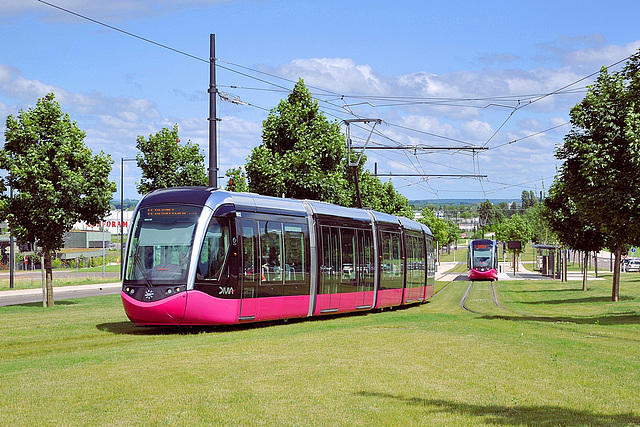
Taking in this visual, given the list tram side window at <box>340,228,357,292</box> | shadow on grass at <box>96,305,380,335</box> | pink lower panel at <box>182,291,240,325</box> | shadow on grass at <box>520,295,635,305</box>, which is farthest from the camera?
shadow on grass at <box>520,295,635,305</box>

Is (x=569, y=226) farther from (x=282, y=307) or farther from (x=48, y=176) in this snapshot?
(x=48, y=176)

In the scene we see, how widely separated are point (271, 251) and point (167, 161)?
17.3m

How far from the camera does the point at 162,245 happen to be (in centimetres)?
1695

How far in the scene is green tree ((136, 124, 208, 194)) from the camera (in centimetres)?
3459

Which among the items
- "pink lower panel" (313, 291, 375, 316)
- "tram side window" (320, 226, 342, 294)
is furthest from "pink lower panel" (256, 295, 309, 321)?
"tram side window" (320, 226, 342, 294)

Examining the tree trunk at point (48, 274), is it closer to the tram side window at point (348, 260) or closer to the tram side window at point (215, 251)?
the tram side window at point (348, 260)

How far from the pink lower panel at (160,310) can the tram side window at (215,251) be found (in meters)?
0.75

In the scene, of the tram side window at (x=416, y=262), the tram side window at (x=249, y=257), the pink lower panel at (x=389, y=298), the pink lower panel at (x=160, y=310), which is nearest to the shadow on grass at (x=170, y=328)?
the pink lower panel at (x=160, y=310)

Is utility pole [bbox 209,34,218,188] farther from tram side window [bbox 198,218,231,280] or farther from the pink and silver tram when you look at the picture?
tram side window [bbox 198,218,231,280]

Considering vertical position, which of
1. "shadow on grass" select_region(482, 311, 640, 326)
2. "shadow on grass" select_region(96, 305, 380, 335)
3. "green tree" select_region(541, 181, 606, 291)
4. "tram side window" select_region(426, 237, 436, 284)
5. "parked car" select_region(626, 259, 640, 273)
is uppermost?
"green tree" select_region(541, 181, 606, 291)

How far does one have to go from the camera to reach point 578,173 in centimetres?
2597

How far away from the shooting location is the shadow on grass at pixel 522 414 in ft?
24.2

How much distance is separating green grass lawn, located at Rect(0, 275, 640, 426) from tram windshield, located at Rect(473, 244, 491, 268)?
150 feet

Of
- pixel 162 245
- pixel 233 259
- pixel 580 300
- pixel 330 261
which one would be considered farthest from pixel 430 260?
pixel 162 245
